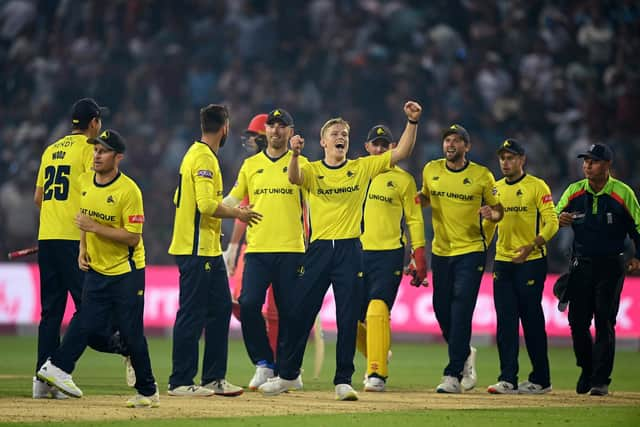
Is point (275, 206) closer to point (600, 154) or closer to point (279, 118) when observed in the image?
point (279, 118)

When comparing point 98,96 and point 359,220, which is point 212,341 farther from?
point 98,96

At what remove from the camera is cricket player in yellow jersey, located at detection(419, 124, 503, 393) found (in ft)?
36.5

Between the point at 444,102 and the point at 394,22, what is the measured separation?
2.16 meters

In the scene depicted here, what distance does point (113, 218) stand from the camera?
8961 mm

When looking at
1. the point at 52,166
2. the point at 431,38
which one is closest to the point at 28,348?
the point at 52,166

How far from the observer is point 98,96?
22.2 meters

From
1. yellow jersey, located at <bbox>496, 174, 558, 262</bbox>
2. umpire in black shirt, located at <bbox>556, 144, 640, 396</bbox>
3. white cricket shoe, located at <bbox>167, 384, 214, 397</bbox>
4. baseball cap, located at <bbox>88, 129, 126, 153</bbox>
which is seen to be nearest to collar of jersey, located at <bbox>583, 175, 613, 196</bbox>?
umpire in black shirt, located at <bbox>556, 144, 640, 396</bbox>

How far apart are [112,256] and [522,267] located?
4420 mm

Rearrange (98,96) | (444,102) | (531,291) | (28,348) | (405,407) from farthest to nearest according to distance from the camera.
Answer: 1. (98,96)
2. (444,102)
3. (28,348)
4. (531,291)
5. (405,407)

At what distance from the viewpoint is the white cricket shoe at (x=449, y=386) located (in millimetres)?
10875

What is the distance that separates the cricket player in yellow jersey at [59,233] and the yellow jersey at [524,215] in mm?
4089

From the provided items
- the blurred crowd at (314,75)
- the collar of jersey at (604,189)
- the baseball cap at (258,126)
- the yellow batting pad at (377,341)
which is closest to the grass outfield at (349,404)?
the yellow batting pad at (377,341)

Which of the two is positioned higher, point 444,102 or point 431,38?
point 431,38

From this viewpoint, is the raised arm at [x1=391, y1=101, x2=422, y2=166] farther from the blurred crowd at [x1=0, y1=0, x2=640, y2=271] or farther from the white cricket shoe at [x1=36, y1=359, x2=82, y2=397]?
the blurred crowd at [x1=0, y1=0, x2=640, y2=271]
